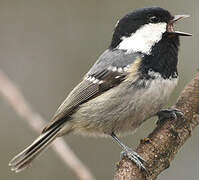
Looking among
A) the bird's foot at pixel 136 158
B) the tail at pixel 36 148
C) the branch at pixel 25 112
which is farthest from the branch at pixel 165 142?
the tail at pixel 36 148

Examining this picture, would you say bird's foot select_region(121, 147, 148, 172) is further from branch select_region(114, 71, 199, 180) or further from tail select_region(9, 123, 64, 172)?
tail select_region(9, 123, 64, 172)

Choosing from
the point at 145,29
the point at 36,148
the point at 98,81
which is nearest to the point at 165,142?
the point at 98,81

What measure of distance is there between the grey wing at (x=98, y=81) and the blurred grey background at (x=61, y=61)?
2.04m

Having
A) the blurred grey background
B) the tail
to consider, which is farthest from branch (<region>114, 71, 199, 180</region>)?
the blurred grey background

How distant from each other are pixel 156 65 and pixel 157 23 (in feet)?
1.50

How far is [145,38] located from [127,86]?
19.3 inches

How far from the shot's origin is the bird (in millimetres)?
3785

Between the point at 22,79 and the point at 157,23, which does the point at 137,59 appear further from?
the point at 22,79

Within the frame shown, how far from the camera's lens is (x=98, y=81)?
13.5 feet

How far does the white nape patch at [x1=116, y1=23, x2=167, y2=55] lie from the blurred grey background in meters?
2.30

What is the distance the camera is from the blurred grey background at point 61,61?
6.15 m

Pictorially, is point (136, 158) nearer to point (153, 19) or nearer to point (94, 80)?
point (94, 80)

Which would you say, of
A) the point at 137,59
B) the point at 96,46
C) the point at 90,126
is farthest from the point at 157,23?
the point at 96,46

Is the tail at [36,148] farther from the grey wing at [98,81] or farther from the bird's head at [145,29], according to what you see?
the bird's head at [145,29]
